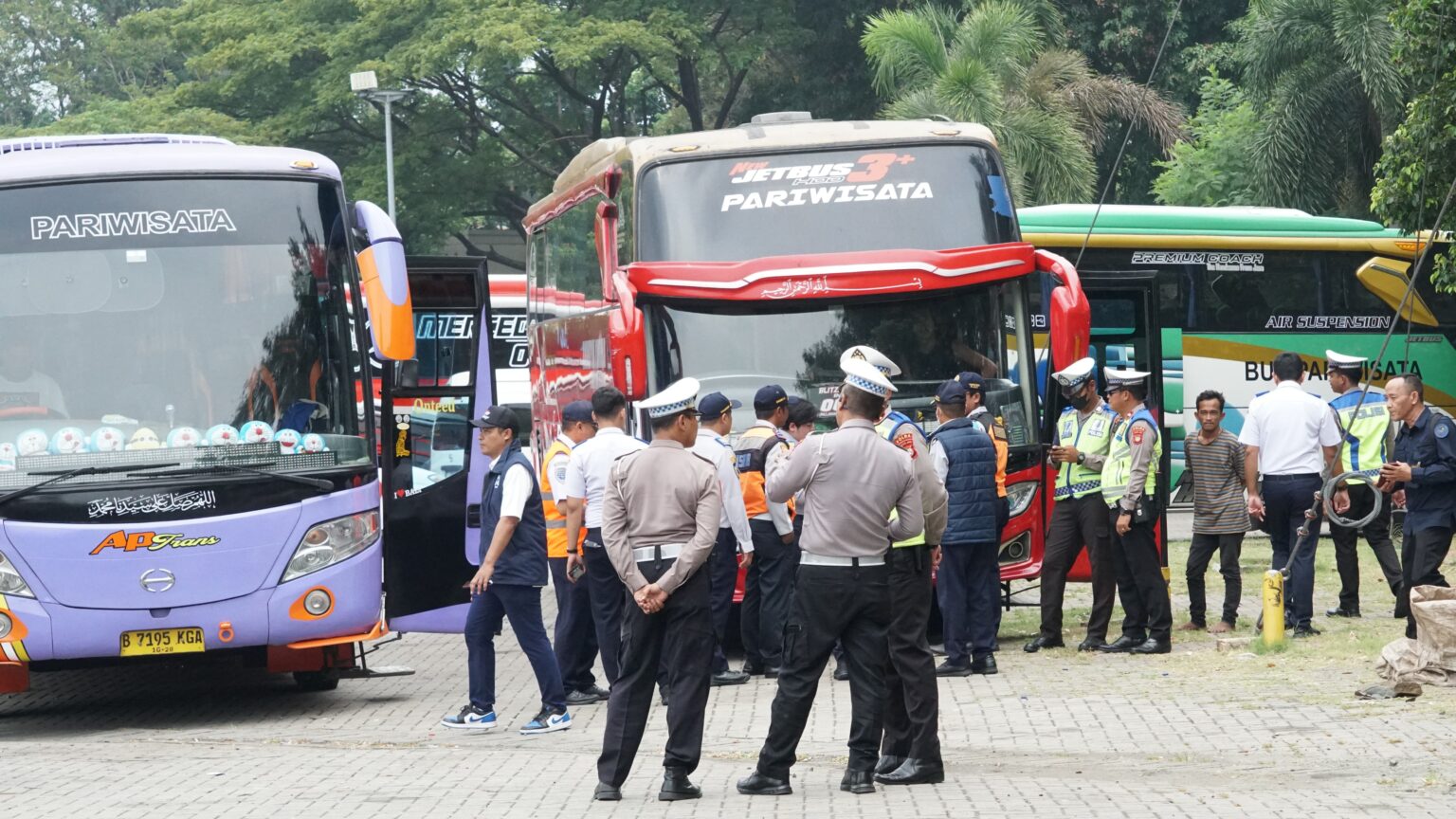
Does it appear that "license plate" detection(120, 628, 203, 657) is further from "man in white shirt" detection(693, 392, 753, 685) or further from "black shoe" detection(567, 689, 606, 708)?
"man in white shirt" detection(693, 392, 753, 685)

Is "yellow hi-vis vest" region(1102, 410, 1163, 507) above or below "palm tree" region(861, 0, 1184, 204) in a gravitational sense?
below

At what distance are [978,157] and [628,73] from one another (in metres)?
25.9

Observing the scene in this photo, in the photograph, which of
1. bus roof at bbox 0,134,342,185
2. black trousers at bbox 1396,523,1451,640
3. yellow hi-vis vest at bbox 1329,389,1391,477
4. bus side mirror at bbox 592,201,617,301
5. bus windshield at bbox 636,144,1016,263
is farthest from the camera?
yellow hi-vis vest at bbox 1329,389,1391,477

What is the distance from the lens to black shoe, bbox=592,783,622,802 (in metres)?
8.09

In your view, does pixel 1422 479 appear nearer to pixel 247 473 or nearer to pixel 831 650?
pixel 831 650

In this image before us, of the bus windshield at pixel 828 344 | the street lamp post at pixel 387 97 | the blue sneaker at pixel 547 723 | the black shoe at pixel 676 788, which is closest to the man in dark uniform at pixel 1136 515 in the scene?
the bus windshield at pixel 828 344

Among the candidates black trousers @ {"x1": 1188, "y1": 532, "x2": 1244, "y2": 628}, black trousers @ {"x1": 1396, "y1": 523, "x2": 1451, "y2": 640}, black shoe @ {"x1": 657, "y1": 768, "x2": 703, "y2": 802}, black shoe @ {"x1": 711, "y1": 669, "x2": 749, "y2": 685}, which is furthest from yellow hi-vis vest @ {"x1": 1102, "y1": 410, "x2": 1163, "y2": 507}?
black shoe @ {"x1": 657, "y1": 768, "x2": 703, "y2": 802}

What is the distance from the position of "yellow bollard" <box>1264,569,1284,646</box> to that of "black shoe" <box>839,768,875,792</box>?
194 inches

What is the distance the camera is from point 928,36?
3030cm

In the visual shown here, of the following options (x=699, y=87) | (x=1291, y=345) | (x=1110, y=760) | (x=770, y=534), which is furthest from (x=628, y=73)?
(x=1110, y=760)

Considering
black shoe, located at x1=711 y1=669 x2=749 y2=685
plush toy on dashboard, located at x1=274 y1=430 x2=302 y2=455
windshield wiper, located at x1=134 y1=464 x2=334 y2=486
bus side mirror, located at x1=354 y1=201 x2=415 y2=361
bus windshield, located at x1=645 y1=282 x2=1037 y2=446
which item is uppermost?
bus side mirror, located at x1=354 y1=201 x2=415 y2=361

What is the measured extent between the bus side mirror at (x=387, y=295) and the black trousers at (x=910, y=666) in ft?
11.7

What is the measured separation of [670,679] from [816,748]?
5.43 feet

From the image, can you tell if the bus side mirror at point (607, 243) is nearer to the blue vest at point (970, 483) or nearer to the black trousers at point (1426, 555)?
the blue vest at point (970, 483)
